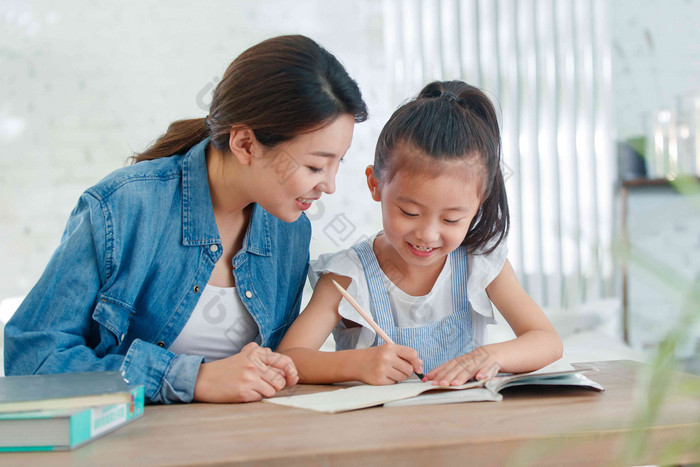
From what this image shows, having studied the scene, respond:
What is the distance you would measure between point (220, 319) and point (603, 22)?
2.50 m

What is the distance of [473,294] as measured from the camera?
47.9 inches

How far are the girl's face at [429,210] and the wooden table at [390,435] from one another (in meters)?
0.36

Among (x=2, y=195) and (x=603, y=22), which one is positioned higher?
(x=603, y=22)

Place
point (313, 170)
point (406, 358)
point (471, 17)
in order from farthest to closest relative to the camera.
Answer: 1. point (471, 17)
2. point (313, 170)
3. point (406, 358)

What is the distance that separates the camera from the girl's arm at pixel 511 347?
926 mm

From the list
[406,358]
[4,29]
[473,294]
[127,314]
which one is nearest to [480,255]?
[473,294]

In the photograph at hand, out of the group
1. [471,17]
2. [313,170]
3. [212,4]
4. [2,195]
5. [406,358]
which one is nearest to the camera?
[406,358]

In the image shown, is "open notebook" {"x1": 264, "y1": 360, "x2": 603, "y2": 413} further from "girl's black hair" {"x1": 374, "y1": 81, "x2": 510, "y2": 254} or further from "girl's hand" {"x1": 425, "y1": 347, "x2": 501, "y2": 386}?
"girl's black hair" {"x1": 374, "y1": 81, "x2": 510, "y2": 254}

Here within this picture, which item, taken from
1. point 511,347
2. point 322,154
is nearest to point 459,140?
point 322,154

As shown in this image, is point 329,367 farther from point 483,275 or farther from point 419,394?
point 483,275

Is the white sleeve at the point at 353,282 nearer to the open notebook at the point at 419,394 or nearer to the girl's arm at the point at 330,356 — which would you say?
the girl's arm at the point at 330,356

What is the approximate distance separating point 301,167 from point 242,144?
0.40 feet

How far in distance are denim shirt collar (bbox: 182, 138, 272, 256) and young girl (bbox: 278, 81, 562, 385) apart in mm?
209

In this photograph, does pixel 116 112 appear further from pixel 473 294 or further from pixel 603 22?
pixel 603 22
